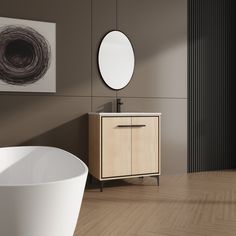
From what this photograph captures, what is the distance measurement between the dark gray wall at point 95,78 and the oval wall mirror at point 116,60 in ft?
0.26

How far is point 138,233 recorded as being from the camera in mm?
2592

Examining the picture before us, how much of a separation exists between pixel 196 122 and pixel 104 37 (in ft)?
6.72

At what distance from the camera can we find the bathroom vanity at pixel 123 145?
393 cm

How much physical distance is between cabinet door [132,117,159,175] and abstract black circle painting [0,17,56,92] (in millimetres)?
1174

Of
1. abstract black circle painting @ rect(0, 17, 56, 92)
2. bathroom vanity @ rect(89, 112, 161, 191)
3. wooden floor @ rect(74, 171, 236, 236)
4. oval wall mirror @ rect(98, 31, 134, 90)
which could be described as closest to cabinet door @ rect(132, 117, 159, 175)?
bathroom vanity @ rect(89, 112, 161, 191)

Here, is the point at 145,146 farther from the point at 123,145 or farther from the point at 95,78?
the point at 95,78

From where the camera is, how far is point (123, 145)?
4.04 meters

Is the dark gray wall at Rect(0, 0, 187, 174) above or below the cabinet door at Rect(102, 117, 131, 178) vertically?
above

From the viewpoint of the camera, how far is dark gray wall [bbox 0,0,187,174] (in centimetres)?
400

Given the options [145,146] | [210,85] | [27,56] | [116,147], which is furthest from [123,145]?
[210,85]

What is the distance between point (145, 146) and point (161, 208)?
1070 millimetres

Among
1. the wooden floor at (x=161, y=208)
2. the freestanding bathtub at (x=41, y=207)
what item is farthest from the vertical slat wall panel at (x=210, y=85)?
the freestanding bathtub at (x=41, y=207)

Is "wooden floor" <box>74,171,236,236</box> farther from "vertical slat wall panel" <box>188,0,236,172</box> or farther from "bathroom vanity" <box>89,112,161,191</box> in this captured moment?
"vertical slat wall panel" <box>188,0,236,172</box>

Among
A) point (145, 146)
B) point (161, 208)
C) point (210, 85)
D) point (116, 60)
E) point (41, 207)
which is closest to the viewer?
point (41, 207)
